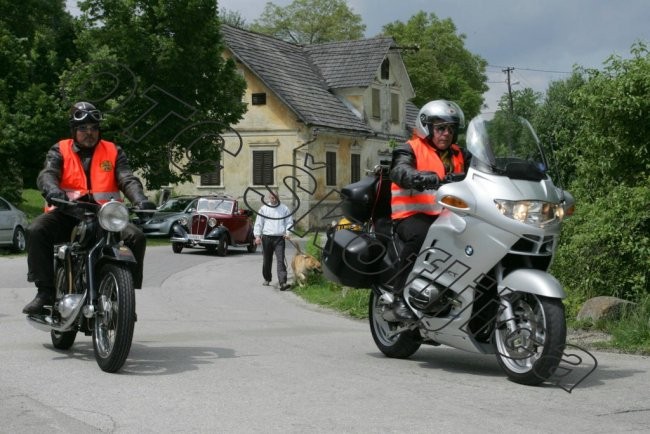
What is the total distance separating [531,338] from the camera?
23.5ft

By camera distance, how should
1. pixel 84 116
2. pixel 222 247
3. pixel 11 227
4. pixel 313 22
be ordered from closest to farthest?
pixel 84 116
pixel 11 227
pixel 222 247
pixel 313 22

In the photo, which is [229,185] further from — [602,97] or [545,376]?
[545,376]

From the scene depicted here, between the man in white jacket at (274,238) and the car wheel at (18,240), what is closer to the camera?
the man in white jacket at (274,238)

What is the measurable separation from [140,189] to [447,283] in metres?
2.64

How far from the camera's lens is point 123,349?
748cm

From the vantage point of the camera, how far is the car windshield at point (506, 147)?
7543mm

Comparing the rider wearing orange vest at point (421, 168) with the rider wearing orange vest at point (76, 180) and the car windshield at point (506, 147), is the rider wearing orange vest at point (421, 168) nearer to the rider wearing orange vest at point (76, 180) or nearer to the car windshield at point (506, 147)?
the car windshield at point (506, 147)

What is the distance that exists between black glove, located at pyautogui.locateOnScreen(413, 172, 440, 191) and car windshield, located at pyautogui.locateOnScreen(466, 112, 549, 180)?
339 mm

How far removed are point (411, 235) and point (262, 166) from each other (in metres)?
39.7

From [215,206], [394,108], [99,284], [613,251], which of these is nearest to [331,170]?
[394,108]

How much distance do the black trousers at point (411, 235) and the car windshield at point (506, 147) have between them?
0.70m

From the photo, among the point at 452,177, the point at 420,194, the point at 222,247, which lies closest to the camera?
the point at 452,177

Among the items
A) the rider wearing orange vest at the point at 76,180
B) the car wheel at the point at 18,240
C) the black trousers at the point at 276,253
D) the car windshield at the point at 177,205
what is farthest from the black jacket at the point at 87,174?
the car windshield at the point at 177,205

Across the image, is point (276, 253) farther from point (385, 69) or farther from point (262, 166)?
point (385, 69)
